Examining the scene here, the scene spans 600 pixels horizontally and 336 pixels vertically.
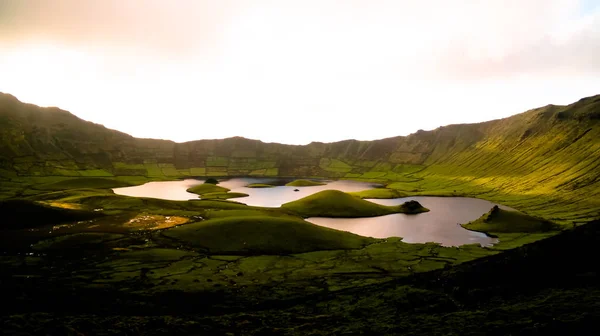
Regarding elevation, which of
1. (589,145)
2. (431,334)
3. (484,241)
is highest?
(589,145)

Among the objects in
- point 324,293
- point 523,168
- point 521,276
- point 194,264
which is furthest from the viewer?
point 523,168

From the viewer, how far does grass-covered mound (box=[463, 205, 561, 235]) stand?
9193 centimetres

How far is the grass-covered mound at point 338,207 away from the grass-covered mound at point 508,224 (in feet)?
91.7

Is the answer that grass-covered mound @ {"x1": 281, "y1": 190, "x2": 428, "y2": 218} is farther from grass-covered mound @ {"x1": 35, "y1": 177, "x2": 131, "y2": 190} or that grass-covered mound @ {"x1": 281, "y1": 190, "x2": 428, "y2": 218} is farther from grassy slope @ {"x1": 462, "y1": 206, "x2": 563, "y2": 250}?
grass-covered mound @ {"x1": 35, "y1": 177, "x2": 131, "y2": 190}

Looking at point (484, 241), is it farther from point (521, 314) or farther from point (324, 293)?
point (521, 314)

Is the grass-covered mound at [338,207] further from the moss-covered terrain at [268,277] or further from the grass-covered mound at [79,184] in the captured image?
the grass-covered mound at [79,184]

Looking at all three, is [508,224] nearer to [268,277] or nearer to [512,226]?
[512,226]

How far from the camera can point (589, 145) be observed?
574 ft

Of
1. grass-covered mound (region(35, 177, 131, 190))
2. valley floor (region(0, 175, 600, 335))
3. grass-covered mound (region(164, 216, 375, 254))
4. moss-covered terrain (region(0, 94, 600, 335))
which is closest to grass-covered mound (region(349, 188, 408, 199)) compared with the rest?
moss-covered terrain (region(0, 94, 600, 335))

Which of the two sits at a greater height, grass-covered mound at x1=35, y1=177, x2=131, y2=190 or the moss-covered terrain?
grass-covered mound at x1=35, y1=177, x2=131, y2=190

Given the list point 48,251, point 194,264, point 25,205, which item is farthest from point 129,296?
point 25,205

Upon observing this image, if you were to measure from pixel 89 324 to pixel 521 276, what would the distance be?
38230 millimetres

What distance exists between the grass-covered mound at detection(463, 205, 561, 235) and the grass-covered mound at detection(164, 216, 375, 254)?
120 feet

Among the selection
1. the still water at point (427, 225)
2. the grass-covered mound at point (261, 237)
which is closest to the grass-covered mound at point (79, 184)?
the grass-covered mound at point (261, 237)
